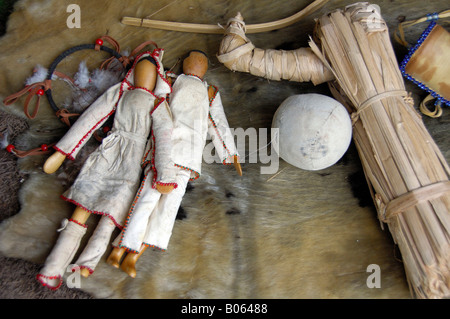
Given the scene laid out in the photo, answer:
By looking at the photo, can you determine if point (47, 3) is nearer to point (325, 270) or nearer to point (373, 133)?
point (373, 133)

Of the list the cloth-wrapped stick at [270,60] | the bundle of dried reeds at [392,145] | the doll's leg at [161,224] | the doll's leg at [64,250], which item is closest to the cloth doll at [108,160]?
the doll's leg at [64,250]

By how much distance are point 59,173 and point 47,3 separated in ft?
2.81

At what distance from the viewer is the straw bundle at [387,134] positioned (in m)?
1.33

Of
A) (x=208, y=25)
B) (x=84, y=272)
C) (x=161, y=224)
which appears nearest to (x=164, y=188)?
(x=161, y=224)

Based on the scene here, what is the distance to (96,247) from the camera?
56.6 inches

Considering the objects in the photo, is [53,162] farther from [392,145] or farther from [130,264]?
[392,145]

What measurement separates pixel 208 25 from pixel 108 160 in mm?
845

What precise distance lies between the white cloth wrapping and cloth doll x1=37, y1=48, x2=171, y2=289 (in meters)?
0.06

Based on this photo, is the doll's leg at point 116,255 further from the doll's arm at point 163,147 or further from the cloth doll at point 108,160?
the doll's arm at point 163,147

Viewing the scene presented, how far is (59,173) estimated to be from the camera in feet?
5.26

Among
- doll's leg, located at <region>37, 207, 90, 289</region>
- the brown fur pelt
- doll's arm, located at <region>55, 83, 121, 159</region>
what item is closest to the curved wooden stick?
the brown fur pelt

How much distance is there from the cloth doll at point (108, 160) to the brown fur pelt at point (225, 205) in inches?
2.9

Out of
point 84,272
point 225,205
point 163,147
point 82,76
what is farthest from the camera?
point 82,76

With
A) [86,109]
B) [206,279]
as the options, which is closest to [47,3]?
[86,109]
